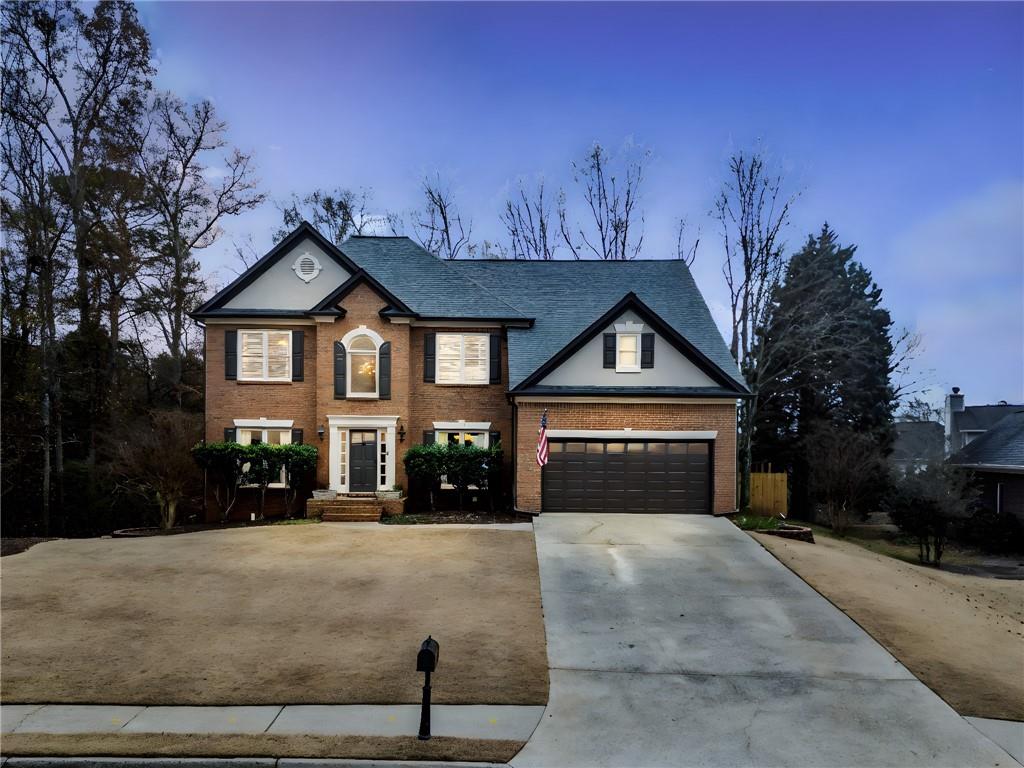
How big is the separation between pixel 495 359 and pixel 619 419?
5.03 metres

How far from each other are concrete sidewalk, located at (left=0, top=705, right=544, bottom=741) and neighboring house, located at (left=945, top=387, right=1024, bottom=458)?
4186 cm

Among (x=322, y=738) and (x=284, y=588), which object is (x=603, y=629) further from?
(x=284, y=588)

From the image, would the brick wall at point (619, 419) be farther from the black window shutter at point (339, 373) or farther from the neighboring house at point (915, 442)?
the neighboring house at point (915, 442)

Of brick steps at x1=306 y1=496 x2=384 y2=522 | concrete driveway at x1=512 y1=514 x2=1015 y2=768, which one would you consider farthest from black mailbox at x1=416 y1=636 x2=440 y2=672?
brick steps at x1=306 y1=496 x2=384 y2=522

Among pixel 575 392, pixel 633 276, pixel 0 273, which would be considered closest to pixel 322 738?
pixel 575 392

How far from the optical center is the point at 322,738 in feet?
19.7

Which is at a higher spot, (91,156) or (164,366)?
(91,156)

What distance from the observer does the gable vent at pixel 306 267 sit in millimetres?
20391

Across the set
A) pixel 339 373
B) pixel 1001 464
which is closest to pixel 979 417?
pixel 1001 464

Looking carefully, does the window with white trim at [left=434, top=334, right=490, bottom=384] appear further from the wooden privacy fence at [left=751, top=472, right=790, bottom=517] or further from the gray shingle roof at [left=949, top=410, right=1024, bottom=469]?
the gray shingle roof at [left=949, top=410, right=1024, bottom=469]

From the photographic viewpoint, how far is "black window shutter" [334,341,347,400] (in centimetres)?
1958

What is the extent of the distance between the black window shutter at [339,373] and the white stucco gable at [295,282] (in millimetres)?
2078

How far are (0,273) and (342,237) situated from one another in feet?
54.9

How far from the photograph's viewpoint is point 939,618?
34.1 feet
